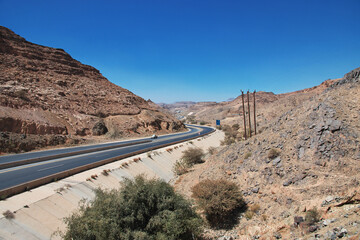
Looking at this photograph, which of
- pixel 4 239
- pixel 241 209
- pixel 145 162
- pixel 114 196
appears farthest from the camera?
pixel 145 162

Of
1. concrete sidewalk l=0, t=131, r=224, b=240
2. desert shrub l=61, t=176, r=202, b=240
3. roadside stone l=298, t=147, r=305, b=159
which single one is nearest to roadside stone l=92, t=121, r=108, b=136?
concrete sidewalk l=0, t=131, r=224, b=240

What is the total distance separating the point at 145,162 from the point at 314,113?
1628 centimetres

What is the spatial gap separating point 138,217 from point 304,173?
29.1 feet

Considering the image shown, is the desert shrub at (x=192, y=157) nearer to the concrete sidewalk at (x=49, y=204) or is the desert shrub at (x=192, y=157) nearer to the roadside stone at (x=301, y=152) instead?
the concrete sidewalk at (x=49, y=204)

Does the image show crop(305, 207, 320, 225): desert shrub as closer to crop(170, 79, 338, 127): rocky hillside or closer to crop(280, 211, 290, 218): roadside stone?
crop(280, 211, 290, 218): roadside stone

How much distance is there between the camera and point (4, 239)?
771cm

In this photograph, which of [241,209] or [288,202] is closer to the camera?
[288,202]

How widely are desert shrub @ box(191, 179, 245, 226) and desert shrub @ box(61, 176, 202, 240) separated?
164 cm

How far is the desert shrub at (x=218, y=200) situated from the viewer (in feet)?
36.4

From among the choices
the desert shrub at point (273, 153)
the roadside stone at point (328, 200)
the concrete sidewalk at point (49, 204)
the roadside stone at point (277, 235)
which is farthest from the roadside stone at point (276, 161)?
the concrete sidewalk at point (49, 204)

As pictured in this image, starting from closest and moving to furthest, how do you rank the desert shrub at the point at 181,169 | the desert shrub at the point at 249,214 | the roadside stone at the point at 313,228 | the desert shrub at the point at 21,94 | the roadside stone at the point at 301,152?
the roadside stone at the point at 313,228, the desert shrub at the point at 249,214, the roadside stone at the point at 301,152, the desert shrub at the point at 181,169, the desert shrub at the point at 21,94

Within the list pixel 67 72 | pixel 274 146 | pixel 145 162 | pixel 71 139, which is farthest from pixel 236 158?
pixel 67 72

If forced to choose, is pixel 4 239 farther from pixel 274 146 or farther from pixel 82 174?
pixel 274 146

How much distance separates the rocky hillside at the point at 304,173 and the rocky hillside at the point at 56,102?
23543 millimetres
